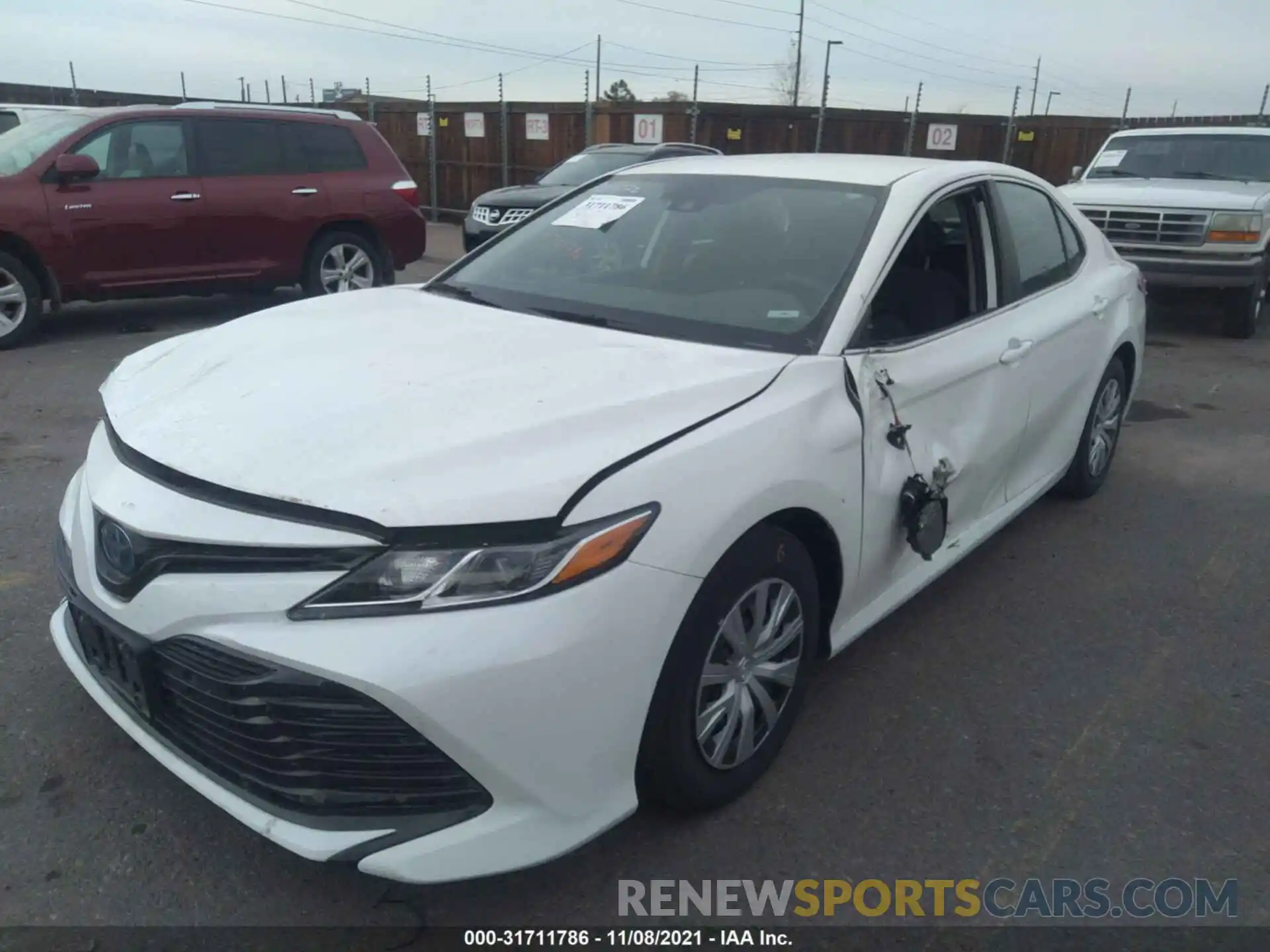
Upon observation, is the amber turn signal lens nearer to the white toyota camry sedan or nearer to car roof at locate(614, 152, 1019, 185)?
the white toyota camry sedan

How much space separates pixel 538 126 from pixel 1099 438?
13992 mm

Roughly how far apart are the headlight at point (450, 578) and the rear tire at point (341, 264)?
7227mm

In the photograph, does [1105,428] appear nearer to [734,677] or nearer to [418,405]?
[734,677]

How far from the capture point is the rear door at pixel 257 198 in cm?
834

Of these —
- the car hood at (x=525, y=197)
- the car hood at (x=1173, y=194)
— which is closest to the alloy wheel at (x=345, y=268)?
the car hood at (x=525, y=197)

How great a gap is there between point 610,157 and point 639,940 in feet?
38.5

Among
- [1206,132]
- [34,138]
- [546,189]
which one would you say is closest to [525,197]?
[546,189]

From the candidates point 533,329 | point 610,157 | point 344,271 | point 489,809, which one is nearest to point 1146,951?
point 489,809

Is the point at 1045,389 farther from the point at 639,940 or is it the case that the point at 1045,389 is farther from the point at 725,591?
the point at 639,940

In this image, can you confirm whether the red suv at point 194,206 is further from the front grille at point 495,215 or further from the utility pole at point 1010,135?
the utility pole at point 1010,135

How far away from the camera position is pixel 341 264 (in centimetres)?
916

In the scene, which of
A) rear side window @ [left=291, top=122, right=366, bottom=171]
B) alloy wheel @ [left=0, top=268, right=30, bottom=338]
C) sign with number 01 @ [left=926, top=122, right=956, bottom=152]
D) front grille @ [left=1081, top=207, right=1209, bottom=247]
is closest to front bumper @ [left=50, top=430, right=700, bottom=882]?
alloy wheel @ [left=0, top=268, right=30, bottom=338]

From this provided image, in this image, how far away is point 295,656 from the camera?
6.52 ft

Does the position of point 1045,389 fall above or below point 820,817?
above
